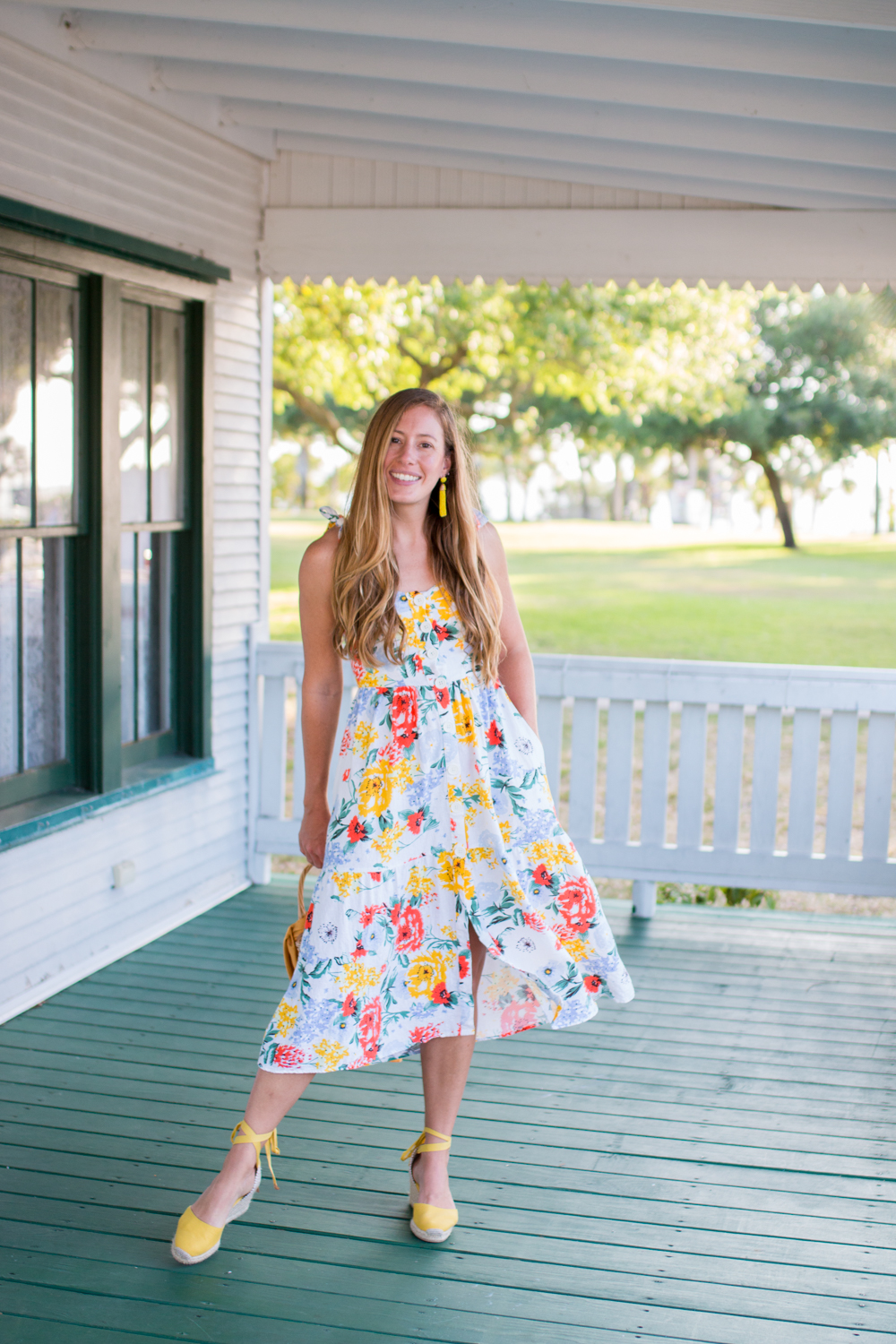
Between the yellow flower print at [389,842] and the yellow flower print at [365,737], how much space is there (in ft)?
0.56

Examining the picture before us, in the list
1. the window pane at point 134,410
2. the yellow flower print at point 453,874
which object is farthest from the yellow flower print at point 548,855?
the window pane at point 134,410

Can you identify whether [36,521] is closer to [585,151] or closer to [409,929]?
[409,929]

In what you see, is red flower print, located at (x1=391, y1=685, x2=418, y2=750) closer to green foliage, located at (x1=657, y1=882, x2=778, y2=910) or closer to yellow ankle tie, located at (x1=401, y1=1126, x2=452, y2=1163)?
yellow ankle tie, located at (x1=401, y1=1126, x2=452, y2=1163)

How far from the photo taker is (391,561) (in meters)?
2.63

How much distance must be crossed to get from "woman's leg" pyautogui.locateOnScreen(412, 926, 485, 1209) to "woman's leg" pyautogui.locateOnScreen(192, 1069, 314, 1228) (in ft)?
1.00

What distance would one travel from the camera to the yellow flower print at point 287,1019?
251 cm

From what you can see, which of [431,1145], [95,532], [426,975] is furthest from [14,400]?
[431,1145]

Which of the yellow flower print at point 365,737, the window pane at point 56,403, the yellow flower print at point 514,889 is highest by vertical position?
the window pane at point 56,403

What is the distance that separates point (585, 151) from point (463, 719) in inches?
112

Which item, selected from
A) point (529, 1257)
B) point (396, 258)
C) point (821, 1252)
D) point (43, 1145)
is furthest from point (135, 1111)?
point (396, 258)

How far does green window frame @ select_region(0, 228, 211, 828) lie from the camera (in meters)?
Answer: 3.96

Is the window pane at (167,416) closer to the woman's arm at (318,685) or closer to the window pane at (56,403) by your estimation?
the window pane at (56,403)

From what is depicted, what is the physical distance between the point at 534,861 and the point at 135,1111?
141 cm

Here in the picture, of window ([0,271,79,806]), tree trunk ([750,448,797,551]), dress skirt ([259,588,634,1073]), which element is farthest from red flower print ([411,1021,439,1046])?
tree trunk ([750,448,797,551])
